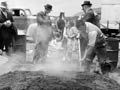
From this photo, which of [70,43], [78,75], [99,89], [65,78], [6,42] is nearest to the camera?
[99,89]

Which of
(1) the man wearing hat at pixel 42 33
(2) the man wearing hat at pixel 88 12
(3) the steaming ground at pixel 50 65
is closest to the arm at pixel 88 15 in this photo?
(2) the man wearing hat at pixel 88 12

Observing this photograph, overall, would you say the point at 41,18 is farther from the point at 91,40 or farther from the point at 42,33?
the point at 91,40

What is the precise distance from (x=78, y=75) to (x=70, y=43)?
4.88 m

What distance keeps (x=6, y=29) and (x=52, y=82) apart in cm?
446

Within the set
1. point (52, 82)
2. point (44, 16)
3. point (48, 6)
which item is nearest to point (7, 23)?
point (44, 16)

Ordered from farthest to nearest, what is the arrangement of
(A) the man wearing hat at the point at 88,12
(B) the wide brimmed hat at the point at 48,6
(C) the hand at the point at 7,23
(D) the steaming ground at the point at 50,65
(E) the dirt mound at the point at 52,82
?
(B) the wide brimmed hat at the point at 48,6
(C) the hand at the point at 7,23
(A) the man wearing hat at the point at 88,12
(D) the steaming ground at the point at 50,65
(E) the dirt mound at the point at 52,82

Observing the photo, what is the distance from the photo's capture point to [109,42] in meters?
8.71

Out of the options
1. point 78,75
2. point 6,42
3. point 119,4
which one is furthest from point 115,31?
point 78,75

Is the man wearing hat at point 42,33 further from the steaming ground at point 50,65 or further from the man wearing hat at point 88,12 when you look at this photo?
the man wearing hat at point 88,12

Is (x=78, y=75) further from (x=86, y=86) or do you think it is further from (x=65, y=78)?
(x=86, y=86)

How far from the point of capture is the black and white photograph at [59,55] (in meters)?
4.51

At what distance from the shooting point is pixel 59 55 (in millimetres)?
10641

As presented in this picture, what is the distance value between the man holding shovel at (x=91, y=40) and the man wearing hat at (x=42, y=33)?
2088 millimetres

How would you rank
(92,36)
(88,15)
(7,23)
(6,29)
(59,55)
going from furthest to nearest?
1. (59,55)
2. (6,29)
3. (7,23)
4. (88,15)
5. (92,36)
